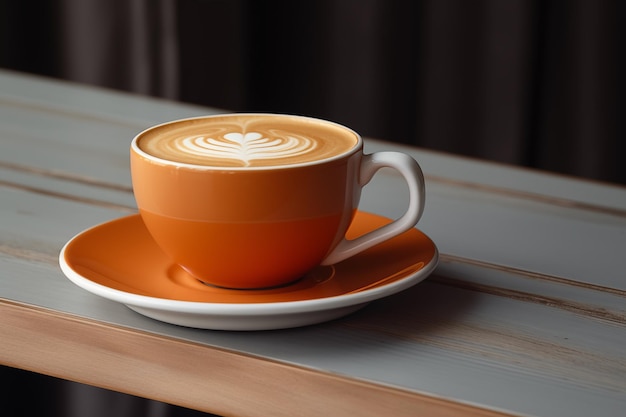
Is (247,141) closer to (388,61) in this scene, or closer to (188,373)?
(188,373)

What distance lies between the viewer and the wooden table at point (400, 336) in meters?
0.41

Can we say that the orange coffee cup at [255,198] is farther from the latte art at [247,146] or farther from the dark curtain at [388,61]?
the dark curtain at [388,61]

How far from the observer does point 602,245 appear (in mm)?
628

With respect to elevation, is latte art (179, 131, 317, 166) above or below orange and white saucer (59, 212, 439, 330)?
above

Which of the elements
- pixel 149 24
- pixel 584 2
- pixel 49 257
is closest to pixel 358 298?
pixel 49 257

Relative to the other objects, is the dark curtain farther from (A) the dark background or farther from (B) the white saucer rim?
(B) the white saucer rim

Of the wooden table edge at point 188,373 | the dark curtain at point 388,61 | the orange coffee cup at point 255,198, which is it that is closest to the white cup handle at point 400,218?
the orange coffee cup at point 255,198

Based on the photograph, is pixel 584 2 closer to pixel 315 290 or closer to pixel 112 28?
pixel 112 28

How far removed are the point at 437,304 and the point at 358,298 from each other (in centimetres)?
8

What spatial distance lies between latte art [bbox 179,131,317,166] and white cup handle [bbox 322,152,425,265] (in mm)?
34

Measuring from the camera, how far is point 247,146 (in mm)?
484

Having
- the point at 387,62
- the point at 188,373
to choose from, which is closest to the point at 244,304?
the point at 188,373

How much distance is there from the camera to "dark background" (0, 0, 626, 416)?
1.58 metres

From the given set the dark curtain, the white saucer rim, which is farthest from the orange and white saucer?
the dark curtain
